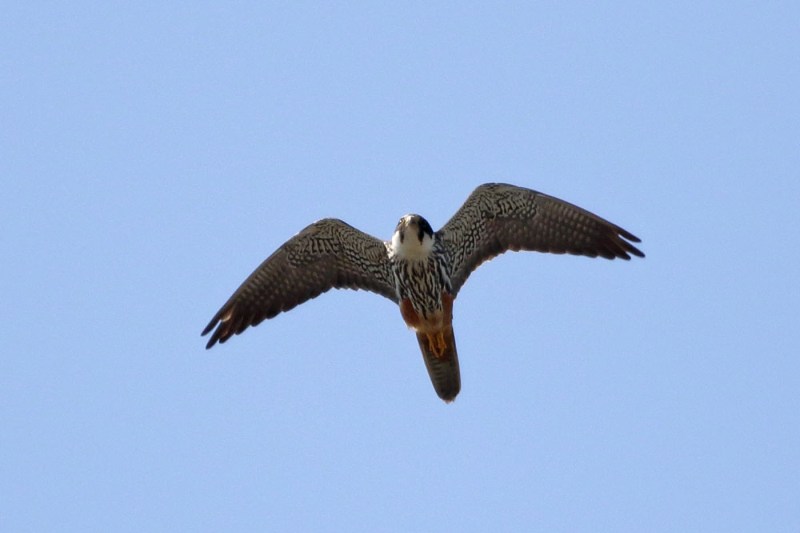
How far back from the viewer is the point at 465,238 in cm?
1295

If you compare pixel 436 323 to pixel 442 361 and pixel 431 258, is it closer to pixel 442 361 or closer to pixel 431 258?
pixel 442 361

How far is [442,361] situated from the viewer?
1262 centimetres

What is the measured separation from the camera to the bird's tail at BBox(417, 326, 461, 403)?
41.2 ft

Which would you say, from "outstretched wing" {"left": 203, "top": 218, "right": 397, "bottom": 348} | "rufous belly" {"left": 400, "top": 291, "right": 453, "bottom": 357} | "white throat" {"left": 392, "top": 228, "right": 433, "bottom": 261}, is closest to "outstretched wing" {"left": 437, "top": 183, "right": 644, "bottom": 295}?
"rufous belly" {"left": 400, "top": 291, "right": 453, "bottom": 357}

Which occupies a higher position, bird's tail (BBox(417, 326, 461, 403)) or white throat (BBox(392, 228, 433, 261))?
white throat (BBox(392, 228, 433, 261))

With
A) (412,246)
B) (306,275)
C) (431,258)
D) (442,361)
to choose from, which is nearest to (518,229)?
(431,258)

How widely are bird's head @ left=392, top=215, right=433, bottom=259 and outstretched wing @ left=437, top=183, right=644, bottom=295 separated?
1.39 ft

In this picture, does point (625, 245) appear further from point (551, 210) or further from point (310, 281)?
point (310, 281)

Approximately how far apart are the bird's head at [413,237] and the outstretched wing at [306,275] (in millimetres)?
512

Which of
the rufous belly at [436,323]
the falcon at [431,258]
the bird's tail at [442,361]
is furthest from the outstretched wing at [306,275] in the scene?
the bird's tail at [442,361]

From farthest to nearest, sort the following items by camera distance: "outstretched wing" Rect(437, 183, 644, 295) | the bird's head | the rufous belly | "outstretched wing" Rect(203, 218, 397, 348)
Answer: "outstretched wing" Rect(203, 218, 397, 348) < "outstretched wing" Rect(437, 183, 644, 295) < the rufous belly < the bird's head

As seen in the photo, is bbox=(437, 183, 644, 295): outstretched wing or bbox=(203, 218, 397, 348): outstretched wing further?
bbox=(203, 218, 397, 348): outstretched wing

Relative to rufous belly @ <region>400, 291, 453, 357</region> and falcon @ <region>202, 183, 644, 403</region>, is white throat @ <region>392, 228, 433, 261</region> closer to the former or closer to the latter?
falcon @ <region>202, 183, 644, 403</region>

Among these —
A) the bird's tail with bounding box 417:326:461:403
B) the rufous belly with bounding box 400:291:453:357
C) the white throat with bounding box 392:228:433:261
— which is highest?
the white throat with bounding box 392:228:433:261
